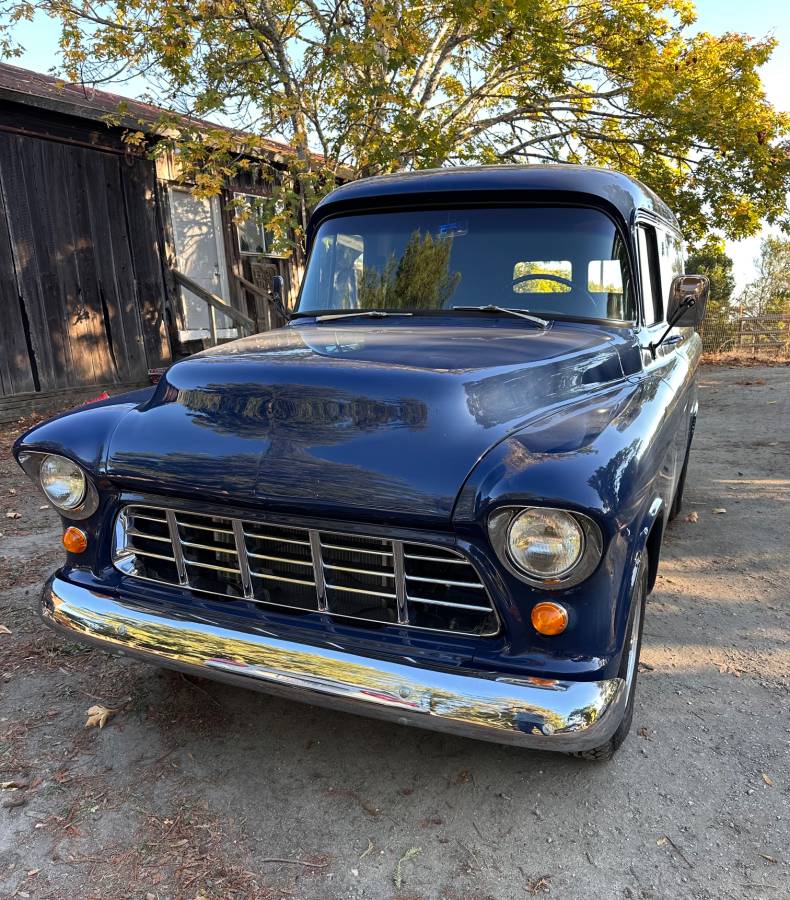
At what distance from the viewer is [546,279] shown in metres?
3.02

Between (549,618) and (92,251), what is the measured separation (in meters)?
8.90

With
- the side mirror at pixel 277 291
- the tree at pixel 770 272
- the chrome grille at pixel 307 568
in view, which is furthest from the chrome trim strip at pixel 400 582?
the tree at pixel 770 272

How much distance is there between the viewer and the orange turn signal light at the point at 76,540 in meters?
2.39

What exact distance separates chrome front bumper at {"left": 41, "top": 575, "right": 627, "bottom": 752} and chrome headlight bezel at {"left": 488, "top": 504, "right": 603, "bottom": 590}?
27 cm

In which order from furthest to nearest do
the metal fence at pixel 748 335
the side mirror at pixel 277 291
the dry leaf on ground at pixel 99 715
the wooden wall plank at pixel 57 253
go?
the metal fence at pixel 748 335 < the wooden wall plank at pixel 57 253 < the side mirror at pixel 277 291 < the dry leaf on ground at pixel 99 715

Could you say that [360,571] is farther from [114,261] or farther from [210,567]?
[114,261]

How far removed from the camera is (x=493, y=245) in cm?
304

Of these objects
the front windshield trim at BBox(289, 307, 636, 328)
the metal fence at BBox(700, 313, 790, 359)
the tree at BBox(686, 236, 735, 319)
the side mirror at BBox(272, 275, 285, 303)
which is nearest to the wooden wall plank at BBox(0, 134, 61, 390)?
the side mirror at BBox(272, 275, 285, 303)

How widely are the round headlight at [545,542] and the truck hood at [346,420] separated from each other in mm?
196

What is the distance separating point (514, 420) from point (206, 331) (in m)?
9.57

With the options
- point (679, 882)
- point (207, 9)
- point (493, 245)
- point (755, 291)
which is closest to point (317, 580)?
point (679, 882)

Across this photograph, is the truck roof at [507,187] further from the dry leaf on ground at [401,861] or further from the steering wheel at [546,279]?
the dry leaf on ground at [401,861]

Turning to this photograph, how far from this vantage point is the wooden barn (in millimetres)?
8094

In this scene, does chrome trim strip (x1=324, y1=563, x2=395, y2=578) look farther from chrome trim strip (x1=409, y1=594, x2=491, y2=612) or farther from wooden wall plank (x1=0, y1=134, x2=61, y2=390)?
wooden wall plank (x1=0, y1=134, x2=61, y2=390)
